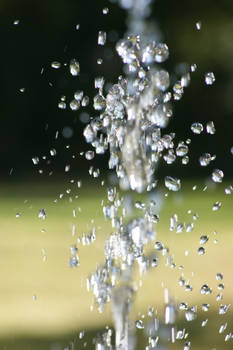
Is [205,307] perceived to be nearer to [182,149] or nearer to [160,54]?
[182,149]

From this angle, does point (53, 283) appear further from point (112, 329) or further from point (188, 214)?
point (188, 214)

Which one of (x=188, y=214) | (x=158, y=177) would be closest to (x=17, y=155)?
(x=158, y=177)

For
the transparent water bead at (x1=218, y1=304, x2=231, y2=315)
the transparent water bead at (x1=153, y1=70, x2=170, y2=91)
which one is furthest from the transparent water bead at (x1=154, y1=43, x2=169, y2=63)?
the transparent water bead at (x1=218, y1=304, x2=231, y2=315)

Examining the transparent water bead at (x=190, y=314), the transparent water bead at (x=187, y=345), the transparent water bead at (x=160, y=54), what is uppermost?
the transparent water bead at (x=160, y=54)

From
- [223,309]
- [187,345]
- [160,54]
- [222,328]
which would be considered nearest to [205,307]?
[223,309]

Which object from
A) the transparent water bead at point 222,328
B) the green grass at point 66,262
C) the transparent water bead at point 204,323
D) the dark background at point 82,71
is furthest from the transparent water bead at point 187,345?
the dark background at point 82,71

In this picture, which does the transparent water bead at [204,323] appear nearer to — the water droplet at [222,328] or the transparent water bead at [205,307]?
the water droplet at [222,328]

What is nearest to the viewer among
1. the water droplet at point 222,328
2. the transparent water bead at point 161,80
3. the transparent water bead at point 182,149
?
the transparent water bead at point 161,80
